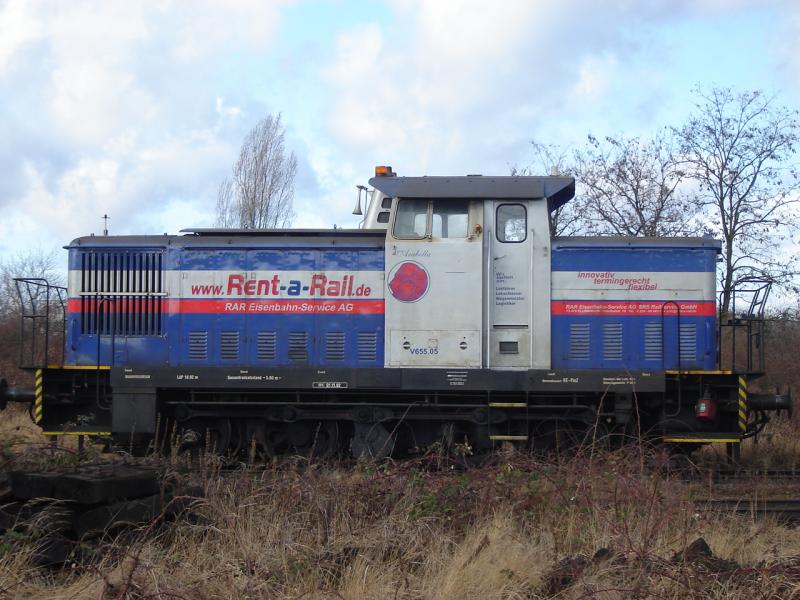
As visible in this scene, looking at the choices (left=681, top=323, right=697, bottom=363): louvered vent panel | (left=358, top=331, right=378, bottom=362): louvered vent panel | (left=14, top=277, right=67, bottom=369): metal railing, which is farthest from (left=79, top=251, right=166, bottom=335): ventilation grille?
(left=681, top=323, right=697, bottom=363): louvered vent panel

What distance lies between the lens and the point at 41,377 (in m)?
10.3

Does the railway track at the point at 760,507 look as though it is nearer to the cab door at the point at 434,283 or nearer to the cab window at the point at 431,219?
the cab door at the point at 434,283

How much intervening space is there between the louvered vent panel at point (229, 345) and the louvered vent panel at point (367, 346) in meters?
1.70

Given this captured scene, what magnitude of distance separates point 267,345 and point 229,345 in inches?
20.7

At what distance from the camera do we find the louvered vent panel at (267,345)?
1041 cm

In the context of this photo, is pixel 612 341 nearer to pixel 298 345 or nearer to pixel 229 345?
pixel 298 345

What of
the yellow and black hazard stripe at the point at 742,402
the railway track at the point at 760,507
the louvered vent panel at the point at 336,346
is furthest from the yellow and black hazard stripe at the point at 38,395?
the yellow and black hazard stripe at the point at 742,402

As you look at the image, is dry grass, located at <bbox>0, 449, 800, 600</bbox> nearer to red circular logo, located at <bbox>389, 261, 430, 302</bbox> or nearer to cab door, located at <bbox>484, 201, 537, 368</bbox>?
cab door, located at <bbox>484, 201, 537, 368</bbox>

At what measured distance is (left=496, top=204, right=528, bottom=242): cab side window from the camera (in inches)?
396

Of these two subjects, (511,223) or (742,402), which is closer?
(742,402)

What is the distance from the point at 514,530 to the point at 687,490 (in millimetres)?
2227

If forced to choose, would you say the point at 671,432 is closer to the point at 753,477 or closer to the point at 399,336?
the point at 753,477

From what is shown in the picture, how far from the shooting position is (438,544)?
5.64 meters

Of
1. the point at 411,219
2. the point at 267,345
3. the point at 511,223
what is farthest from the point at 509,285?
the point at 267,345
